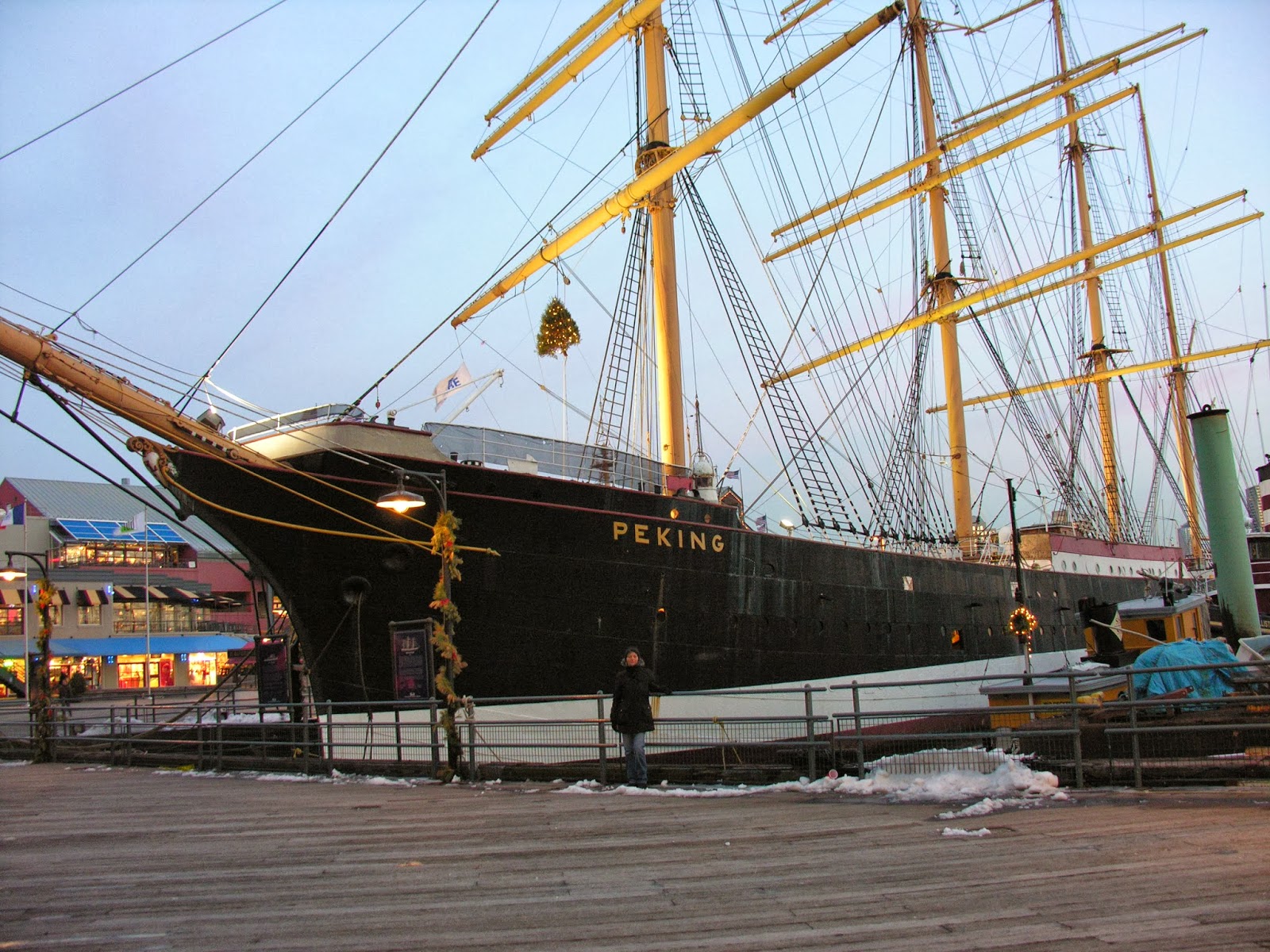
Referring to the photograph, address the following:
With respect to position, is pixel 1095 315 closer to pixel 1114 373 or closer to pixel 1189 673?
pixel 1114 373

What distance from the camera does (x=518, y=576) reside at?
42.7ft

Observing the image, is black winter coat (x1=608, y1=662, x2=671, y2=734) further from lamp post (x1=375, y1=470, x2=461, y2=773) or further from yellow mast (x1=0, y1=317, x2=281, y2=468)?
yellow mast (x1=0, y1=317, x2=281, y2=468)

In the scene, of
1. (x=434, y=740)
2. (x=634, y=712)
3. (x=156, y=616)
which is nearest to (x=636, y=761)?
(x=634, y=712)

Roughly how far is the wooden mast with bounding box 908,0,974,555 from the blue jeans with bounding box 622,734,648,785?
22.1 m

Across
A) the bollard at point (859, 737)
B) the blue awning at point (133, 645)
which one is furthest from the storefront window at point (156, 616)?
the bollard at point (859, 737)

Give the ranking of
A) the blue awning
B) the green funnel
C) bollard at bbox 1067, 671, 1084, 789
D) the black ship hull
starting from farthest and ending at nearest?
the blue awning → the black ship hull → the green funnel → bollard at bbox 1067, 671, 1084, 789

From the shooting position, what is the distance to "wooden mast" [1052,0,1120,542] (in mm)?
40219

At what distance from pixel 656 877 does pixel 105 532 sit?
41406mm

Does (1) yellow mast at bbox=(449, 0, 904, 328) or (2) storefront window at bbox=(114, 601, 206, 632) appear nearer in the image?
(1) yellow mast at bbox=(449, 0, 904, 328)

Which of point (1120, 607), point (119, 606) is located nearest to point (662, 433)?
point (1120, 607)

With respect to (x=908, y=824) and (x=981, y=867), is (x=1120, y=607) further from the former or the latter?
(x=981, y=867)

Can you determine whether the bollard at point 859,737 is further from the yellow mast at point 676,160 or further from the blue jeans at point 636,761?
the yellow mast at point 676,160

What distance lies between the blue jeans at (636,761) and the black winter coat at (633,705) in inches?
2.8

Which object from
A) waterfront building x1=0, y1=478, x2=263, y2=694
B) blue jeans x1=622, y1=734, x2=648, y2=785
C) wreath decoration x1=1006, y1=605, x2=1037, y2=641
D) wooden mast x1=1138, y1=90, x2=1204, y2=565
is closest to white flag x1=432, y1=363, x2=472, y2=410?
blue jeans x1=622, y1=734, x2=648, y2=785
